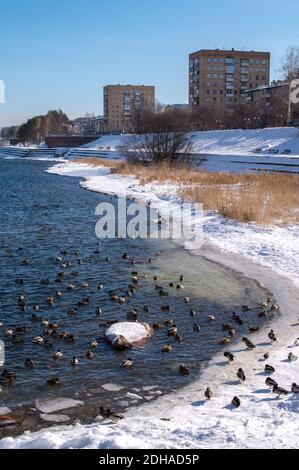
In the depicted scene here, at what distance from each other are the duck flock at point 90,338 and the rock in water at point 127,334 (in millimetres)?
261

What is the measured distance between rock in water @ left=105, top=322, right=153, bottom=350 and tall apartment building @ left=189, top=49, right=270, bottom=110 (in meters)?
114

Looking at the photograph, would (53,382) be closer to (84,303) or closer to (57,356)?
(57,356)

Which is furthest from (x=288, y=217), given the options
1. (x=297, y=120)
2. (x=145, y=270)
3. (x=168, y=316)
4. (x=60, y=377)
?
(x=297, y=120)

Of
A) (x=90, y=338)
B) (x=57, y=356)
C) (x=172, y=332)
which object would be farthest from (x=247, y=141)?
(x=57, y=356)

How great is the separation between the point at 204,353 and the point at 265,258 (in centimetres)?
762

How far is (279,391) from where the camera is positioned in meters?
8.09

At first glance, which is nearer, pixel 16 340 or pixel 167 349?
pixel 167 349

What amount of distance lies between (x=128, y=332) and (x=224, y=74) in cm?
12196

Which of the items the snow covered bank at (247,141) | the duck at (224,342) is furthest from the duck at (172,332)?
the snow covered bank at (247,141)

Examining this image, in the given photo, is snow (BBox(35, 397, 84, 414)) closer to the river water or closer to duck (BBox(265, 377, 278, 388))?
the river water

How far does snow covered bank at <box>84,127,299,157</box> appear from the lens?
59.9 metres

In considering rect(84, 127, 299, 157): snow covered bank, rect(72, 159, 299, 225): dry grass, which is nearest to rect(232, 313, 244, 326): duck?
rect(72, 159, 299, 225): dry grass

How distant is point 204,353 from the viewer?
33.3 feet

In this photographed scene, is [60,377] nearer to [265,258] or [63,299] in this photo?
[63,299]
